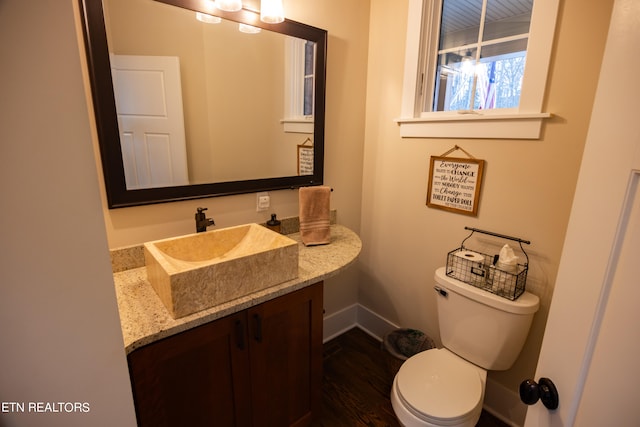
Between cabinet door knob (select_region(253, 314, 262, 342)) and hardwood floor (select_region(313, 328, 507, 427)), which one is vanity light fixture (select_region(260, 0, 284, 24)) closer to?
cabinet door knob (select_region(253, 314, 262, 342))

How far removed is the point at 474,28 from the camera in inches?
60.0

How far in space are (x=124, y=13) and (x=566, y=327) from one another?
5.33 feet

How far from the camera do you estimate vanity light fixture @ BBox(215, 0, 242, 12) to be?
1229 millimetres

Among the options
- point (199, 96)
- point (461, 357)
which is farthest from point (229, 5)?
point (461, 357)

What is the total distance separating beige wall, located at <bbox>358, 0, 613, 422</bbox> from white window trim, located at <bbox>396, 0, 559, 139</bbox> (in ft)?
0.13

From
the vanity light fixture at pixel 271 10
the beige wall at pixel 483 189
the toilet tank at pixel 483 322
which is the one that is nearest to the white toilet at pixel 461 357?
the toilet tank at pixel 483 322

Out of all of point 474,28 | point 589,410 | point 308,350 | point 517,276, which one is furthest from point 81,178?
point 474,28

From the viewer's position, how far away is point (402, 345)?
6.35 ft

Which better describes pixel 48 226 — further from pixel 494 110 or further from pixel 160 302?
pixel 494 110

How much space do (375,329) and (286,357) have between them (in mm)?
1141

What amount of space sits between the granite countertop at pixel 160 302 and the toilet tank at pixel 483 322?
21.2 inches

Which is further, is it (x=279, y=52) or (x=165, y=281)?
(x=279, y=52)

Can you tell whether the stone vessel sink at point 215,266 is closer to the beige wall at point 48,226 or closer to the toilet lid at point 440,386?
the beige wall at point 48,226

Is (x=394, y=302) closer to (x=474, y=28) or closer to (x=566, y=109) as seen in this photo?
(x=566, y=109)
